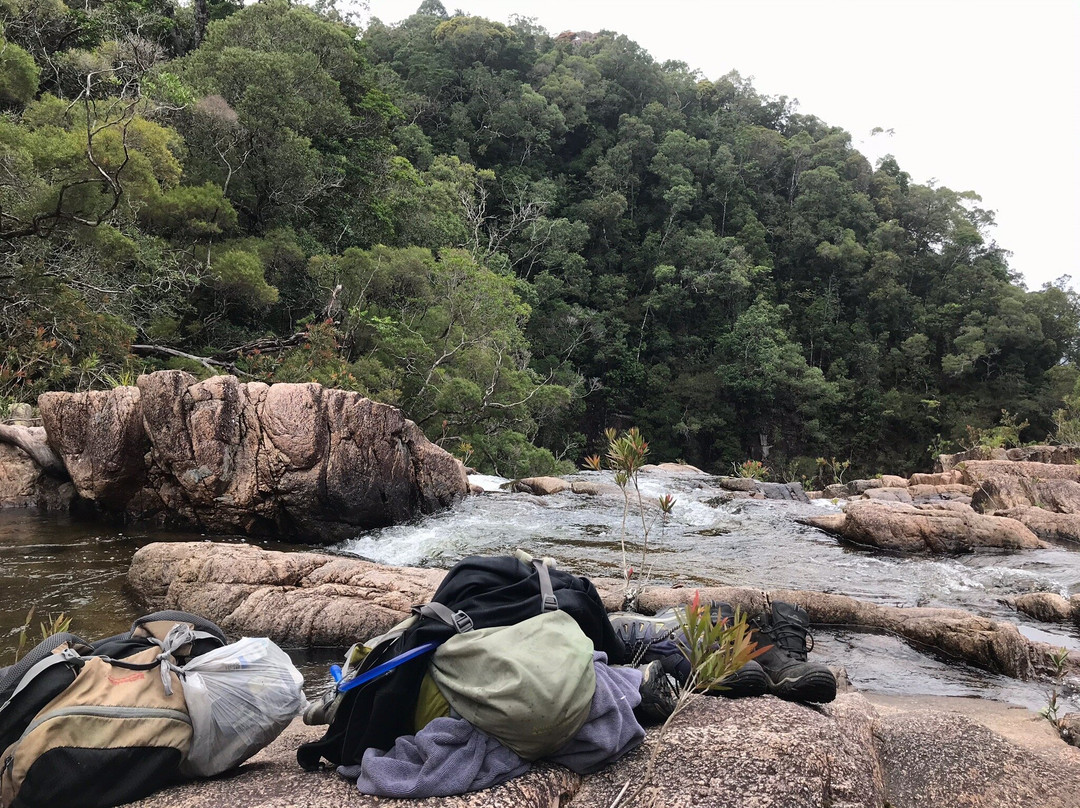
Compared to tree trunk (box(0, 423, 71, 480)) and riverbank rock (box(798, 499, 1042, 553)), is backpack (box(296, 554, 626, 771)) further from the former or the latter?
tree trunk (box(0, 423, 71, 480))

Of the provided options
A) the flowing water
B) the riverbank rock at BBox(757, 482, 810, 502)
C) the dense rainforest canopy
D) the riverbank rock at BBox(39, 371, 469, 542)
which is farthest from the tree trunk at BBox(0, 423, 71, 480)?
the riverbank rock at BBox(757, 482, 810, 502)

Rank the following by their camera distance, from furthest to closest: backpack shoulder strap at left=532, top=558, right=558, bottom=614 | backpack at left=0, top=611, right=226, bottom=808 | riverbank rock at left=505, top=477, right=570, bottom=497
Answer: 1. riverbank rock at left=505, top=477, right=570, bottom=497
2. backpack shoulder strap at left=532, top=558, right=558, bottom=614
3. backpack at left=0, top=611, right=226, bottom=808

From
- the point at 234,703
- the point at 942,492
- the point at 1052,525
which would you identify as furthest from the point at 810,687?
the point at 942,492

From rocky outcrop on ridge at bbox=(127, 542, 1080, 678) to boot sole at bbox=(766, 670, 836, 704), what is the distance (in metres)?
1.71

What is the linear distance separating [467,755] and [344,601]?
2.63 metres

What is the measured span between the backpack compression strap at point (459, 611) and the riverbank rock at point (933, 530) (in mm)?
7097

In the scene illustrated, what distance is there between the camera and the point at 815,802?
173cm

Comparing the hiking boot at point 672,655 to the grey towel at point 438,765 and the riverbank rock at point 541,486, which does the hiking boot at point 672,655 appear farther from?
the riverbank rock at point 541,486

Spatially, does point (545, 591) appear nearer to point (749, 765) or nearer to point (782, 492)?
point (749, 765)

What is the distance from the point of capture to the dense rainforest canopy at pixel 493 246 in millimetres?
10367

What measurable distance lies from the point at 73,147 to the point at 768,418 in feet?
87.0

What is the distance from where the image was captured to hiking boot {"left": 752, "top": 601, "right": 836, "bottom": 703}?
2.28 meters

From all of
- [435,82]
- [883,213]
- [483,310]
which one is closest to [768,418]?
[883,213]

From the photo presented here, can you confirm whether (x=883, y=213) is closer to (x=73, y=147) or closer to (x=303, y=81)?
(x=303, y=81)
